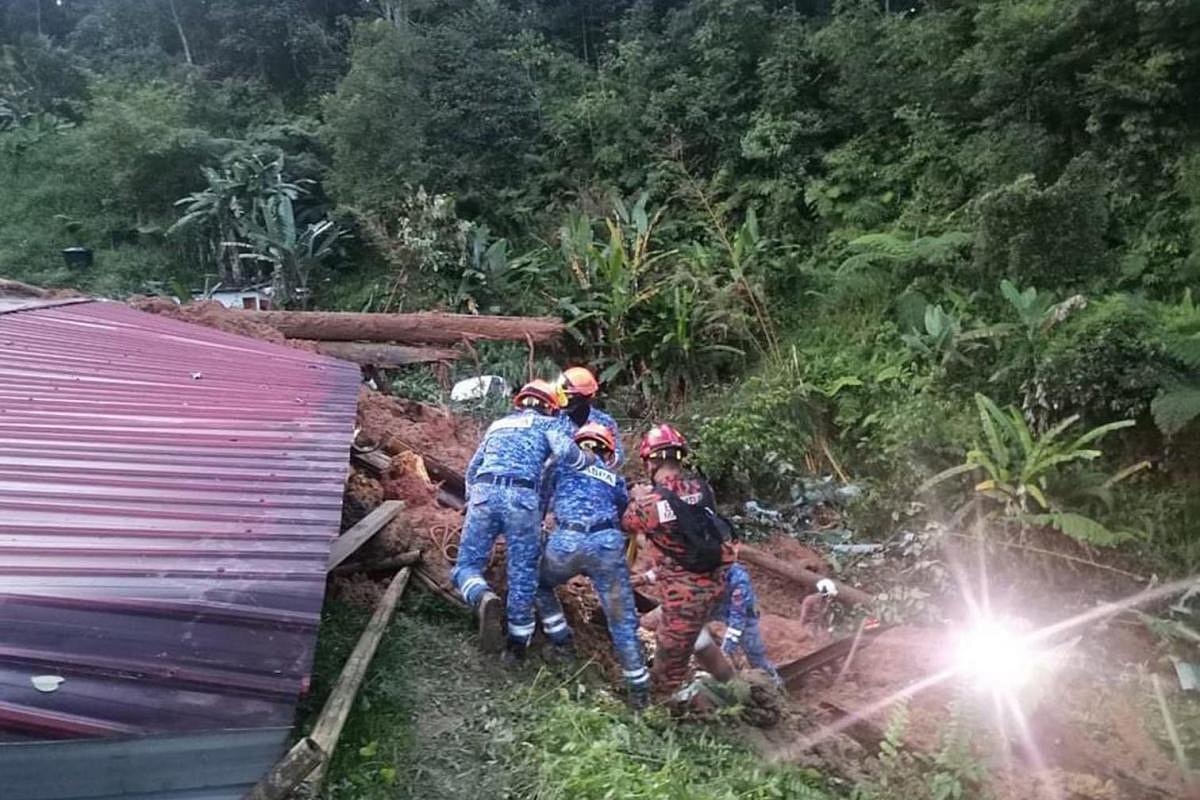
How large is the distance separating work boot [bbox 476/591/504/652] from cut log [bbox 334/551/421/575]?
85cm

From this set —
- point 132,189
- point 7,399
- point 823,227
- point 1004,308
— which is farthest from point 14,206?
point 1004,308

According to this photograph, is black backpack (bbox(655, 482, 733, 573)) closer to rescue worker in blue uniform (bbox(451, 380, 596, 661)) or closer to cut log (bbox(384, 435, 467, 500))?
rescue worker in blue uniform (bbox(451, 380, 596, 661))

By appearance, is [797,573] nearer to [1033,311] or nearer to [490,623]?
[1033,311]

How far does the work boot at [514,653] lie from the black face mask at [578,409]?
1776 millimetres

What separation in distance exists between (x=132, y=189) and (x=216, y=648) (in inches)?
725

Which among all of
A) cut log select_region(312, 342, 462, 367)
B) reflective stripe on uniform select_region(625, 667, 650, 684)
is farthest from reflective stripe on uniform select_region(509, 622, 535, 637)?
cut log select_region(312, 342, 462, 367)

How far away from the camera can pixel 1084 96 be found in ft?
31.6

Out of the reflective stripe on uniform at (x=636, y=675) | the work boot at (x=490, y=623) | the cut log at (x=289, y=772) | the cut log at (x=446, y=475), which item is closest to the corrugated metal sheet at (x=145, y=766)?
the cut log at (x=289, y=772)

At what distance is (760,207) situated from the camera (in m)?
13.8

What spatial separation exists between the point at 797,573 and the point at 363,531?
385 centimetres

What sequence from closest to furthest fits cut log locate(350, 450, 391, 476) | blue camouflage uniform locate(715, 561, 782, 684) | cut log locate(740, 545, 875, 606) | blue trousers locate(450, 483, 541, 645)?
blue trousers locate(450, 483, 541, 645), blue camouflage uniform locate(715, 561, 782, 684), cut log locate(350, 450, 391, 476), cut log locate(740, 545, 875, 606)

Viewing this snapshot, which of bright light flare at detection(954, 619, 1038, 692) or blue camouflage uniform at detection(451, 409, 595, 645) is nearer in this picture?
blue camouflage uniform at detection(451, 409, 595, 645)

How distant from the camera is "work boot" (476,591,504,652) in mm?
4805

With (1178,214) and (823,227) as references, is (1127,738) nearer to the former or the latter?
(1178,214)
